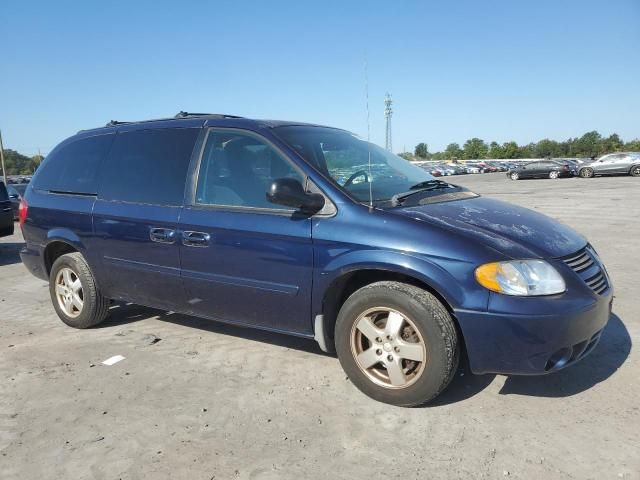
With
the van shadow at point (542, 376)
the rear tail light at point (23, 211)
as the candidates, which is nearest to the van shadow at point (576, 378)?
the van shadow at point (542, 376)

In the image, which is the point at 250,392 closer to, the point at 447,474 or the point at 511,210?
the point at 447,474

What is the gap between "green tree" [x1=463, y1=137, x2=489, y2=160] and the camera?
12331 centimetres

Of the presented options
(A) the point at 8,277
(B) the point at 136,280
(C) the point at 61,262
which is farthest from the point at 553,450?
(A) the point at 8,277

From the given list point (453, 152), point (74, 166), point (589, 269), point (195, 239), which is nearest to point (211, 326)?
point (195, 239)

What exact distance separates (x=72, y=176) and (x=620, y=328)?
5.04 metres

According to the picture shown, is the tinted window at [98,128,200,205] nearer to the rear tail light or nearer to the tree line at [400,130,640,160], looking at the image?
the rear tail light

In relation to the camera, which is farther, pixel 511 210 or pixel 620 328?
pixel 620 328

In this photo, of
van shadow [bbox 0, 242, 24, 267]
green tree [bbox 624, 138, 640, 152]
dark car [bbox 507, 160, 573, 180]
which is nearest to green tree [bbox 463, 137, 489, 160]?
green tree [bbox 624, 138, 640, 152]

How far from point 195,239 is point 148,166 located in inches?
35.8

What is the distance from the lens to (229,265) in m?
3.60

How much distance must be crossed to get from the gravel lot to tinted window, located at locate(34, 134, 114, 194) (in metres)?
1.42

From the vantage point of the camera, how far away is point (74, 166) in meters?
4.84

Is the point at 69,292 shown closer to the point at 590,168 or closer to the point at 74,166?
the point at 74,166

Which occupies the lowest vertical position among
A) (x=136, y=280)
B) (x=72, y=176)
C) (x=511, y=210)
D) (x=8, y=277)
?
(x=8, y=277)
